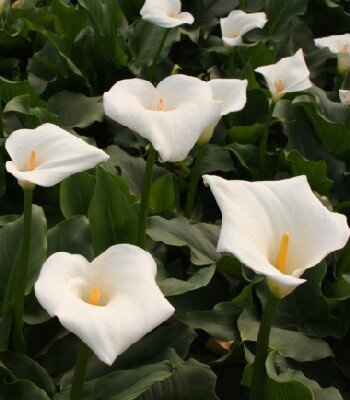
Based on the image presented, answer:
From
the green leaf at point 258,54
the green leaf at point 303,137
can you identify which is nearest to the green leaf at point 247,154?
the green leaf at point 303,137

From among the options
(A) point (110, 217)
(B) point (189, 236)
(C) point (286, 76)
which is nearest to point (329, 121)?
(C) point (286, 76)

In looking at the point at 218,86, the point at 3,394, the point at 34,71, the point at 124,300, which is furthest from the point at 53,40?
the point at 124,300

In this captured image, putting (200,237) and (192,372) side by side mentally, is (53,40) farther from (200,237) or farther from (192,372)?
(192,372)

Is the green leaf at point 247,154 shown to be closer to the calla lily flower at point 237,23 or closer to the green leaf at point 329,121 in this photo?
the green leaf at point 329,121

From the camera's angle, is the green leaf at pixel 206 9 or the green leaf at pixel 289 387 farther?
the green leaf at pixel 206 9

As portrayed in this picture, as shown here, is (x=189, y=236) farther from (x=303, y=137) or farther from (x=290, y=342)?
(x=303, y=137)

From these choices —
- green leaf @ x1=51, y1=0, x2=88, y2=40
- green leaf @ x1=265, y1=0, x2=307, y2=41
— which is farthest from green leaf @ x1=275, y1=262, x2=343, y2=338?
green leaf @ x1=265, y1=0, x2=307, y2=41

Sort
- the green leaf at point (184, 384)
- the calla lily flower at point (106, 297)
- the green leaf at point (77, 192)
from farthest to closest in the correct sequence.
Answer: the green leaf at point (77, 192) → the green leaf at point (184, 384) → the calla lily flower at point (106, 297)
